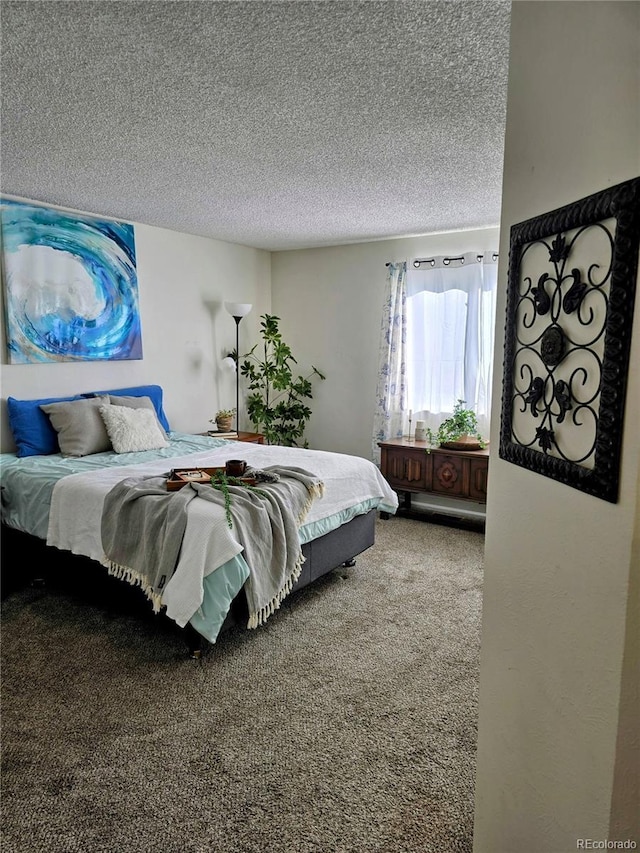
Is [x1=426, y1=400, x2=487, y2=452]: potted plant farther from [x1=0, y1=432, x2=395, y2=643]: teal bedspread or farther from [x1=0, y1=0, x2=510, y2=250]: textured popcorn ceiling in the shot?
[x1=0, y1=0, x2=510, y2=250]: textured popcorn ceiling

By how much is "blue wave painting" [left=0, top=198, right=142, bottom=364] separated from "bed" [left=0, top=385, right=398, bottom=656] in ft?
1.27

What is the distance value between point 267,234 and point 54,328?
202 centimetres

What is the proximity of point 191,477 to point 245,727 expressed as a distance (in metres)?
1.33

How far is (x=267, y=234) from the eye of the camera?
198 inches

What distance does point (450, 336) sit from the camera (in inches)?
194

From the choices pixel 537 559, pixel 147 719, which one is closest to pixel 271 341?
pixel 147 719

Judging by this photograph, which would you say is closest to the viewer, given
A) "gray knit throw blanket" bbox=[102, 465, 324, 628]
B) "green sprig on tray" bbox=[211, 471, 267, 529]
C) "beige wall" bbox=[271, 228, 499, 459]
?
"gray knit throw blanket" bbox=[102, 465, 324, 628]

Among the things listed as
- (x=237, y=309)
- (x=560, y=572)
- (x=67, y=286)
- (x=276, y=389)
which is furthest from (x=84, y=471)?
(x=560, y=572)

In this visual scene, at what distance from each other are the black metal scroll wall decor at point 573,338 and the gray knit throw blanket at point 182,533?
167 centimetres

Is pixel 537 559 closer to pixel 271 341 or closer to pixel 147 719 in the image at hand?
pixel 147 719

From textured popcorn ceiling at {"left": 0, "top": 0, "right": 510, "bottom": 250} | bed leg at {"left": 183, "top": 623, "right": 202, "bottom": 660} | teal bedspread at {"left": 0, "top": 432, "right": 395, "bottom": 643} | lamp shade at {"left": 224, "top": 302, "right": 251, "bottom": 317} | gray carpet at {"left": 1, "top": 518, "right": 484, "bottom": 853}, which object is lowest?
gray carpet at {"left": 1, "top": 518, "right": 484, "bottom": 853}

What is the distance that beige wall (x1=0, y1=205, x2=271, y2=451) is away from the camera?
438 centimetres

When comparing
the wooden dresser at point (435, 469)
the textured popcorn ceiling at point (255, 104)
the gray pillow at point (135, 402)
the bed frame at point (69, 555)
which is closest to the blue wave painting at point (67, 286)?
the textured popcorn ceiling at point (255, 104)

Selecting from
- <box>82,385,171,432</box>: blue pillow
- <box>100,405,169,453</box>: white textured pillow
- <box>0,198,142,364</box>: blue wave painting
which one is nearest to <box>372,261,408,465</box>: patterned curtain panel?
<box>82,385,171,432</box>: blue pillow
